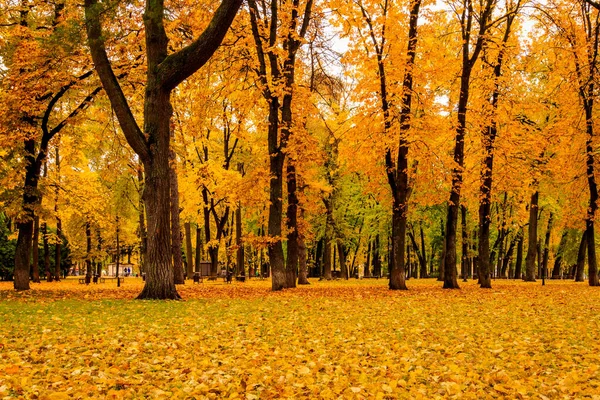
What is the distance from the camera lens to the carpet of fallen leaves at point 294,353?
488 cm

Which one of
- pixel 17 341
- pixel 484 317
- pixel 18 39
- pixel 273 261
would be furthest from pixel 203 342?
pixel 18 39

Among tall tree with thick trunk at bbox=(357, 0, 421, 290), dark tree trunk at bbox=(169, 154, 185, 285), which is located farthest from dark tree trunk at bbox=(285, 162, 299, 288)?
dark tree trunk at bbox=(169, 154, 185, 285)

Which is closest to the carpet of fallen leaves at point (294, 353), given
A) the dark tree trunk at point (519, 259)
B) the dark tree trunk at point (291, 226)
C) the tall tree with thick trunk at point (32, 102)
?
the tall tree with thick trunk at point (32, 102)

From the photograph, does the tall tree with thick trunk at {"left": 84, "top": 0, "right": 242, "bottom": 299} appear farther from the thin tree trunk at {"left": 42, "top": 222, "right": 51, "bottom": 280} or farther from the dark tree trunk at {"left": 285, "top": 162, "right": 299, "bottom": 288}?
the thin tree trunk at {"left": 42, "top": 222, "right": 51, "bottom": 280}

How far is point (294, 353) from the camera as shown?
660 cm

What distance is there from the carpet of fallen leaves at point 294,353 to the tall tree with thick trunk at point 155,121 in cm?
201

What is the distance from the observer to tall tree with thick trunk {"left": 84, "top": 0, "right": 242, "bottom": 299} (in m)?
12.7

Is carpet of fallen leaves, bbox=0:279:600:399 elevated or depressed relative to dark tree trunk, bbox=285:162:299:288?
depressed

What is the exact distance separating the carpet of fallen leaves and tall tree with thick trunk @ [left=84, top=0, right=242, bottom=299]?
6.58 ft

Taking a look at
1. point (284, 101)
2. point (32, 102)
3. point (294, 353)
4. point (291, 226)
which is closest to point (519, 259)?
point (291, 226)

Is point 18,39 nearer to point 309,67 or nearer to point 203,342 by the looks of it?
point 309,67

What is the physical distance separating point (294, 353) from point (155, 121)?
27.6ft

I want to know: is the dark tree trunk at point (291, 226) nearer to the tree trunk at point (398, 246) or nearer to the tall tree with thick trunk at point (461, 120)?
the tree trunk at point (398, 246)

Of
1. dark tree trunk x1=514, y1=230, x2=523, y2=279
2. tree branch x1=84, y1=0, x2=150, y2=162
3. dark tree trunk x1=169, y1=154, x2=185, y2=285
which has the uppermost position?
tree branch x1=84, y1=0, x2=150, y2=162
